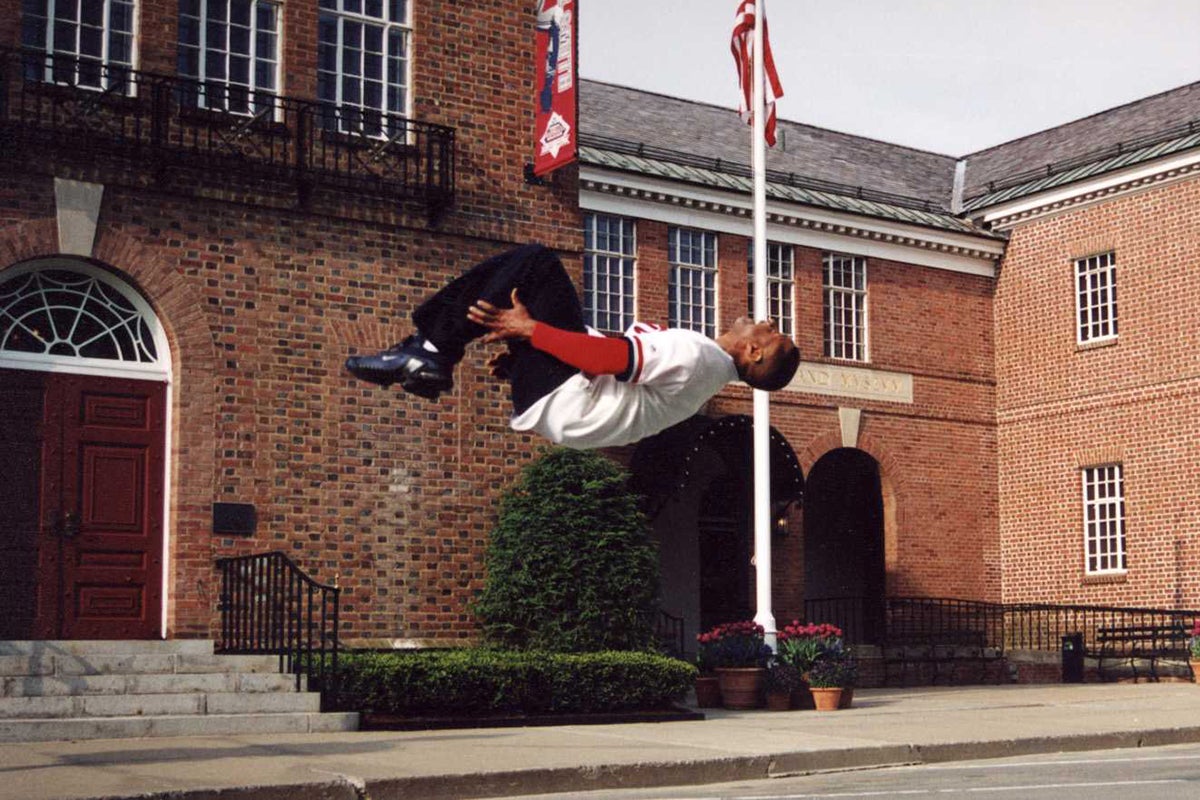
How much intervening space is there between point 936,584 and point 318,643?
502 inches

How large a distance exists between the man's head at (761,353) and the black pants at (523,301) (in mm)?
514

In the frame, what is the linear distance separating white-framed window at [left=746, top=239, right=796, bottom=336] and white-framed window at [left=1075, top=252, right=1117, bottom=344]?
4785 mm

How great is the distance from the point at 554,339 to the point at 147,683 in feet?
35.2

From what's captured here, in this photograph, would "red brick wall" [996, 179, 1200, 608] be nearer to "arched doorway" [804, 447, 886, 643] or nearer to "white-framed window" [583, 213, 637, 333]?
"arched doorway" [804, 447, 886, 643]

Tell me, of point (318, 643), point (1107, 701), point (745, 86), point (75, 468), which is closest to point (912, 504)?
point (1107, 701)

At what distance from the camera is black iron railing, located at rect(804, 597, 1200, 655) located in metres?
25.9

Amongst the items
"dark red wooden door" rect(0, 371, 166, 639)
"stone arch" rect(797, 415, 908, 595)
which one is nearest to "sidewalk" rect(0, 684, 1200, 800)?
"dark red wooden door" rect(0, 371, 166, 639)

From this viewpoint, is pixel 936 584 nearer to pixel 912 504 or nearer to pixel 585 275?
pixel 912 504

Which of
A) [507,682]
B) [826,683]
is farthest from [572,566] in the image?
[826,683]

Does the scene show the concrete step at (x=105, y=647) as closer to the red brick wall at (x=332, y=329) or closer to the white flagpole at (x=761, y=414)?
the red brick wall at (x=332, y=329)

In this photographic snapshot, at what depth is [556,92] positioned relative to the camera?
1864 centimetres

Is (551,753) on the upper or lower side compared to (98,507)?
lower

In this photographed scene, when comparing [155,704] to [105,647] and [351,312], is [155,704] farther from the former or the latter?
[351,312]

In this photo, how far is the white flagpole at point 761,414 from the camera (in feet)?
62.8
